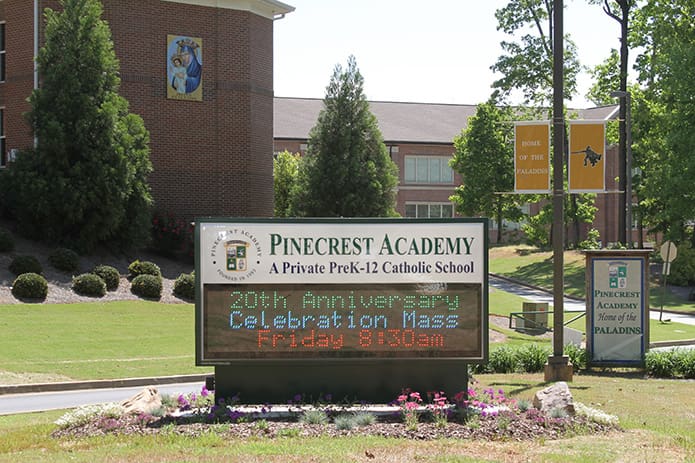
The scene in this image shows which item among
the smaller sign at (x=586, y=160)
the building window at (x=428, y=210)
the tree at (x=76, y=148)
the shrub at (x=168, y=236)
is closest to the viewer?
the smaller sign at (x=586, y=160)

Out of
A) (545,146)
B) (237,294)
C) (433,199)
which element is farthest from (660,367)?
(433,199)

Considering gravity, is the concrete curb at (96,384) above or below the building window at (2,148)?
below

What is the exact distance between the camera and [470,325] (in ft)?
36.3

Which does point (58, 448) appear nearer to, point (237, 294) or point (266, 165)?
point (237, 294)

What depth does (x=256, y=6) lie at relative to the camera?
3953 cm

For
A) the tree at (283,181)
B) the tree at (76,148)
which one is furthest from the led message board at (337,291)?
the tree at (283,181)

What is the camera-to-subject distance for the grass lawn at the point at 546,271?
43.6m

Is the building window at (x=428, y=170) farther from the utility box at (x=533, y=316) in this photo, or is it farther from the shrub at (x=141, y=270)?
the shrub at (x=141, y=270)

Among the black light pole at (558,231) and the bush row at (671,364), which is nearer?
the black light pole at (558,231)

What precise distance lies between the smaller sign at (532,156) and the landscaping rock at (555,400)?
6.23 metres

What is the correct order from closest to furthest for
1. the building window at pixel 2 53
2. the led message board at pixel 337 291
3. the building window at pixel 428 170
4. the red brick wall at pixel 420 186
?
1. the led message board at pixel 337 291
2. the building window at pixel 2 53
3. the red brick wall at pixel 420 186
4. the building window at pixel 428 170

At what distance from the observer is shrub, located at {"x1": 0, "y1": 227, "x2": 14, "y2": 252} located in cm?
2888

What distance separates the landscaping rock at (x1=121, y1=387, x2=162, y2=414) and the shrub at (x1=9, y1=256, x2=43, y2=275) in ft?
58.6

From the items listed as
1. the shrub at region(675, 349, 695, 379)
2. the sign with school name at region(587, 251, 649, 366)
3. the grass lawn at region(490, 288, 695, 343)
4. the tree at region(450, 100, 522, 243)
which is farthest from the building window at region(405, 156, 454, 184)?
the shrub at region(675, 349, 695, 379)
